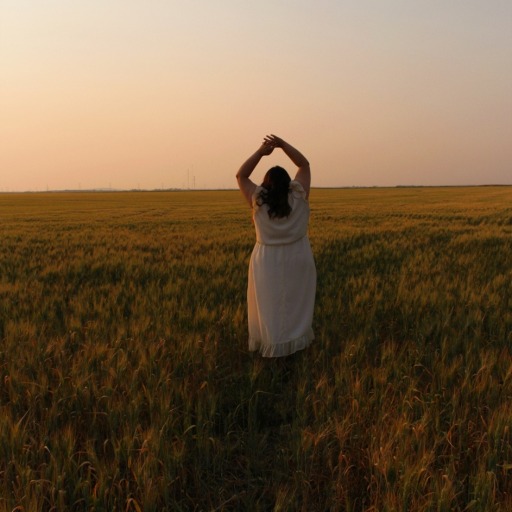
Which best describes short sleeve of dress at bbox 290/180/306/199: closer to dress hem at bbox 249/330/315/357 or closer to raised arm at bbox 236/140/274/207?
raised arm at bbox 236/140/274/207

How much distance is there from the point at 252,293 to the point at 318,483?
2051 mm

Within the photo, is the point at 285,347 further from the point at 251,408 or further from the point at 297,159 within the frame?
the point at 297,159

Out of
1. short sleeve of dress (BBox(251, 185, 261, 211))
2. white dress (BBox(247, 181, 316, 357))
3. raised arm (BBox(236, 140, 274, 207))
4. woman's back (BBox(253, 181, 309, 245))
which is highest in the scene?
raised arm (BBox(236, 140, 274, 207))

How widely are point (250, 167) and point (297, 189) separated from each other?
1.44ft

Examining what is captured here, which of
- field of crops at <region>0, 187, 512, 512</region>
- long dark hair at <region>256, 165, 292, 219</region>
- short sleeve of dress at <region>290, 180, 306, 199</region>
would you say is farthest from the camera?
short sleeve of dress at <region>290, 180, 306, 199</region>

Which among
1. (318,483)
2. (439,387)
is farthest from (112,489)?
(439,387)

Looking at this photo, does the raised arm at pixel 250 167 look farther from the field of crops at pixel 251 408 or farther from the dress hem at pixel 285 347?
the field of crops at pixel 251 408

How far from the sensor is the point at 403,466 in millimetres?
2195

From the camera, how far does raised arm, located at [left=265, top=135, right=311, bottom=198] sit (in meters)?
3.75

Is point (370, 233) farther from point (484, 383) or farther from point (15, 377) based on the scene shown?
point (15, 377)

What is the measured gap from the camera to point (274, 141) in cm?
376

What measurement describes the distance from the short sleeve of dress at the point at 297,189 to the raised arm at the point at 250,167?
12.5 inches

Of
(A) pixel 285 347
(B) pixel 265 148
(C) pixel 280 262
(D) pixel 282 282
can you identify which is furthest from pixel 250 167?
(A) pixel 285 347

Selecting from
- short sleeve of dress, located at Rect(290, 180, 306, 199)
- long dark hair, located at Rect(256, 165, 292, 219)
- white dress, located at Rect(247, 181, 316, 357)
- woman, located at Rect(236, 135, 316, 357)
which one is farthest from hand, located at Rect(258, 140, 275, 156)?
white dress, located at Rect(247, 181, 316, 357)
